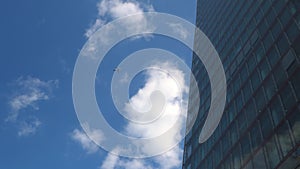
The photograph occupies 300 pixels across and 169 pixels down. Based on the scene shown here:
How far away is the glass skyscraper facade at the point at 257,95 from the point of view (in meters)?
24.9

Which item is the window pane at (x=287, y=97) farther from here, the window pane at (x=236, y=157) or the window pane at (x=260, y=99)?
the window pane at (x=236, y=157)

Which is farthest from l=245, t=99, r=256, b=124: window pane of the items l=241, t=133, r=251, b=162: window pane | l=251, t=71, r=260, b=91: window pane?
l=241, t=133, r=251, b=162: window pane

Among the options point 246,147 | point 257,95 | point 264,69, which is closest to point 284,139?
point 246,147

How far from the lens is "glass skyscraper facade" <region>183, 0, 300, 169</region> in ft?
81.6

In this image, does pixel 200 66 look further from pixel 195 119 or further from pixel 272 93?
pixel 272 93

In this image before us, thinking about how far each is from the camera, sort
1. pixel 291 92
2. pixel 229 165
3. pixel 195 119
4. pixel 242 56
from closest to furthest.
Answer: pixel 291 92, pixel 229 165, pixel 242 56, pixel 195 119

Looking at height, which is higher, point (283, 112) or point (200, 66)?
point (200, 66)

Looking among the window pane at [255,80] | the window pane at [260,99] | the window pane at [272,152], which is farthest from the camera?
the window pane at [255,80]

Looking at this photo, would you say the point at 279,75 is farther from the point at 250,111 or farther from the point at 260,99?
the point at 250,111

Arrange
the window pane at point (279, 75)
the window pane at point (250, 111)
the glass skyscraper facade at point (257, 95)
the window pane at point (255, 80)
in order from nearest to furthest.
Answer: the glass skyscraper facade at point (257, 95) → the window pane at point (279, 75) → the window pane at point (250, 111) → the window pane at point (255, 80)

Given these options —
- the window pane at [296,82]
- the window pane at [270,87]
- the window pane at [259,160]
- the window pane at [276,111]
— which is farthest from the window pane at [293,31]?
the window pane at [259,160]

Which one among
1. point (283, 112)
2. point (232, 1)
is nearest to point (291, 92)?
point (283, 112)

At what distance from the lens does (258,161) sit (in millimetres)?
26328

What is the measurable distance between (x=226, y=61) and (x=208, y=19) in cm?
2192
